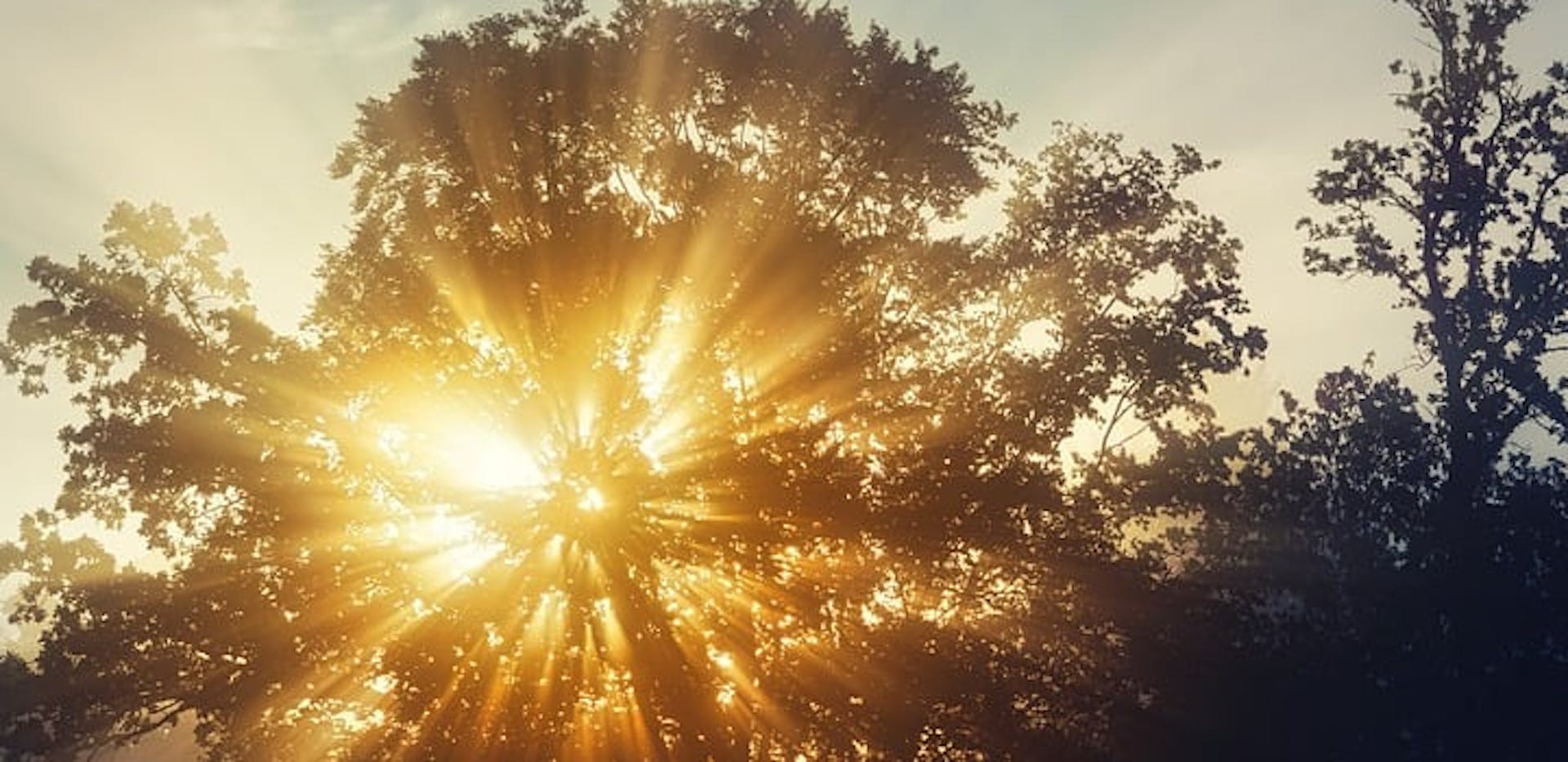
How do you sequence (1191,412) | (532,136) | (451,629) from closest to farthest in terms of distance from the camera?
(451,629) < (532,136) < (1191,412)

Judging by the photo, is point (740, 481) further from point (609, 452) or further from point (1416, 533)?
point (1416, 533)

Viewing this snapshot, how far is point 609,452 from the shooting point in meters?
16.3

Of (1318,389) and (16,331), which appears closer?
(16,331)

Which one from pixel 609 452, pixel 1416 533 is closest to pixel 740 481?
pixel 609 452

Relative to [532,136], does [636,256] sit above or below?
below

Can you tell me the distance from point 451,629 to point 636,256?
7217 millimetres

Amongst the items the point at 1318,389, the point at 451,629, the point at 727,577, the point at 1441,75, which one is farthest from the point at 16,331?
the point at 1441,75

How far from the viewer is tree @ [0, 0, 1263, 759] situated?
15883 mm

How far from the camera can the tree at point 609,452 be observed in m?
15.9

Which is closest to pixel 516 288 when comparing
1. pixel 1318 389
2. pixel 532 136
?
pixel 532 136

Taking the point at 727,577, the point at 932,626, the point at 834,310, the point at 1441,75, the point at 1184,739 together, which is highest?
→ the point at 1441,75

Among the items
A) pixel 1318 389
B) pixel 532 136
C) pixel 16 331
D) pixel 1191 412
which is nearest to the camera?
pixel 532 136

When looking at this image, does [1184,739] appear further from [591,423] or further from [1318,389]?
[591,423]

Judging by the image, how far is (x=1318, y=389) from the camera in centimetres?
2309
